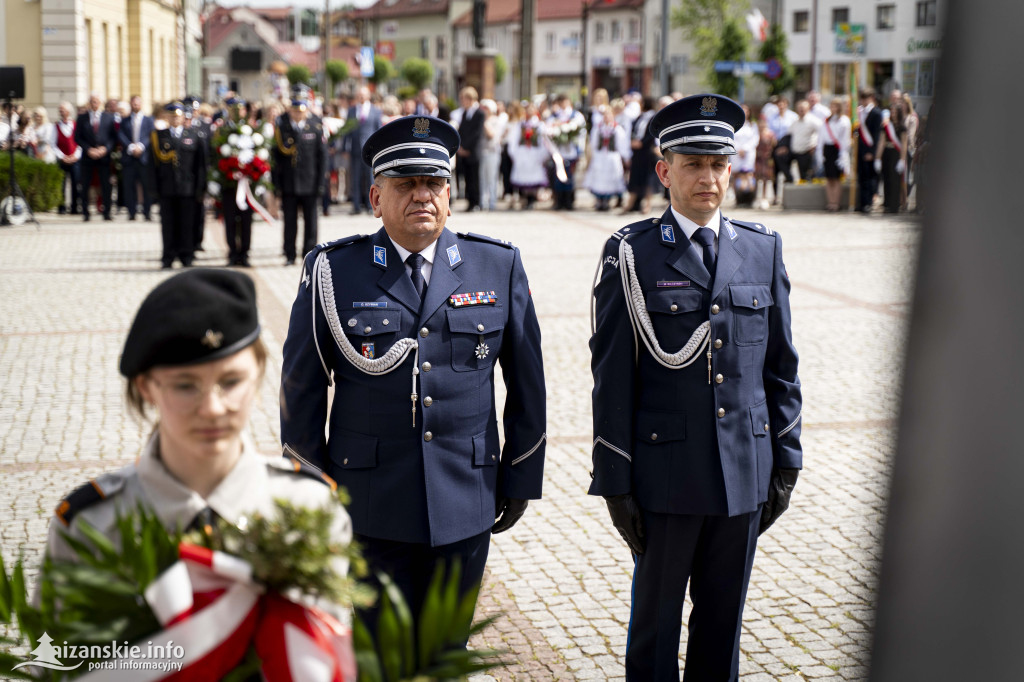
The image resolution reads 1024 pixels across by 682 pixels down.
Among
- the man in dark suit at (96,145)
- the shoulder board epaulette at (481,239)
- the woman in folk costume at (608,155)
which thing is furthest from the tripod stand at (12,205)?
the shoulder board epaulette at (481,239)

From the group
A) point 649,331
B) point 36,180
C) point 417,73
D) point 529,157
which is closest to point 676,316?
point 649,331

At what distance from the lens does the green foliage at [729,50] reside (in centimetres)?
5344

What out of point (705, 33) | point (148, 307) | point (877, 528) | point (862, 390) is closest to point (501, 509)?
point (148, 307)

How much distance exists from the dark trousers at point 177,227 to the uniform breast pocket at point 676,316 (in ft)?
40.8

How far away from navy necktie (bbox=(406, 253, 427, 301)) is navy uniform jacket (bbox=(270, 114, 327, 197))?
40.5 feet

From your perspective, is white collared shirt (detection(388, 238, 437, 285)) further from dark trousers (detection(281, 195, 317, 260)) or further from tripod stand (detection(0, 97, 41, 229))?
tripod stand (detection(0, 97, 41, 229))

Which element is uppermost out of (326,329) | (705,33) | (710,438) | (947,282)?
(705,33)

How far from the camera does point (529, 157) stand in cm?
2394

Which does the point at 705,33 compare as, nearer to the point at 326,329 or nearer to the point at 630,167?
the point at 630,167

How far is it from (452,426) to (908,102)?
258cm

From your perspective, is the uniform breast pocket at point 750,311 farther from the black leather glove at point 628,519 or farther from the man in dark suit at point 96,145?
the man in dark suit at point 96,145

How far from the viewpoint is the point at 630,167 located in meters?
22.5

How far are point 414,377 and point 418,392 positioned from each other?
0.15ft

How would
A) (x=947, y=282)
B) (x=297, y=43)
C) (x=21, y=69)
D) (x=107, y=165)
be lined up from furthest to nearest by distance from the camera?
(x=297, y=43) → (x=107, y=165) → (x=21, y=69) → (x=947, y=282)
